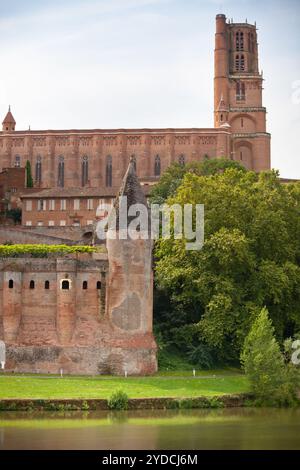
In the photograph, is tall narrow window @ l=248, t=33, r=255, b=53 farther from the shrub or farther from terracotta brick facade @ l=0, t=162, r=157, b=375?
the shrub

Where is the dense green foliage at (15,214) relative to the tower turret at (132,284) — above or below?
above

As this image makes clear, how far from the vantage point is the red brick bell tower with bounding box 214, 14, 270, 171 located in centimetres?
13025

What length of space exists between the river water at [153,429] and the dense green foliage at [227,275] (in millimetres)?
10043

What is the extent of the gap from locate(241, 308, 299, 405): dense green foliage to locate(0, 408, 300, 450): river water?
7.28 feet

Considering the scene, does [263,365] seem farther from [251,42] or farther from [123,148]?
[251,42]

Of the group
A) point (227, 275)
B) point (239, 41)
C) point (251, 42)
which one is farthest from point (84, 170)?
point (227, 275)

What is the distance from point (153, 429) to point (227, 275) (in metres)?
19.6

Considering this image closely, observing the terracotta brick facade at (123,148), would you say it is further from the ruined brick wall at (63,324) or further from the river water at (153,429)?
the river water at (153,429)

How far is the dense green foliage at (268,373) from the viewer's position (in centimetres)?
5547

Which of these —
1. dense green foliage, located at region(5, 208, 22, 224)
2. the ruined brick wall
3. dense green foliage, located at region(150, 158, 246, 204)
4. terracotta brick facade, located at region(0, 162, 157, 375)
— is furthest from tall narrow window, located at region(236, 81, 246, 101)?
the ruined brick wall

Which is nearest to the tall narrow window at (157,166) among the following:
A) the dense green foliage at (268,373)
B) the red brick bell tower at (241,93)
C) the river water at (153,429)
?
the red brick bell tower at (241,93)
